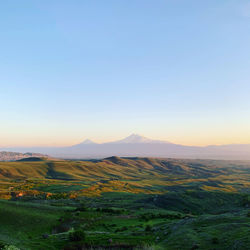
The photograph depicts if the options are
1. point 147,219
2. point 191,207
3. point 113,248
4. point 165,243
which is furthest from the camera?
point 191,207

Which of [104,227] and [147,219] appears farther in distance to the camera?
[147,219]

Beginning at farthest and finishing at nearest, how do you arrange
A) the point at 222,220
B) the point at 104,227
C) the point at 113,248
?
1. the point at 104,227
2. the point at 222,220
3. the point at 113,248

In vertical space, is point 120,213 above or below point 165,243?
below

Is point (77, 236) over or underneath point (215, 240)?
underneath

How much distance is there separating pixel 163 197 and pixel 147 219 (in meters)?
65.6

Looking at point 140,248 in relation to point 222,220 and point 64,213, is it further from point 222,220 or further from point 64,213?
point 64,213

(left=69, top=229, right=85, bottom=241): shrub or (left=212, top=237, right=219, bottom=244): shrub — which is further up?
(left=212, top=237, right=219, bottom=244): shrub

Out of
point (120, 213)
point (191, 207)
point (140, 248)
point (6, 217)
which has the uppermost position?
point (140, 248)

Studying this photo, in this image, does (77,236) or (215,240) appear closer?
(215,240)

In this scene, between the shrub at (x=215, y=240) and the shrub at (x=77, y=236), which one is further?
the shrub at (x=77, y=236)

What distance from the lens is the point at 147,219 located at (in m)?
53.6

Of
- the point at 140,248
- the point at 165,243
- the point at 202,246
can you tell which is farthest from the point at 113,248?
the point at 202,246

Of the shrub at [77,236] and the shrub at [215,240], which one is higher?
the shrub at [215,240]

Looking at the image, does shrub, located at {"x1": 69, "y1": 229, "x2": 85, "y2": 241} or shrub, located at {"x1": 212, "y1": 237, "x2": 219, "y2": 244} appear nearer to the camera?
shrub, located at {"x1": 212, "y1": 237, "x2": 219, "y2": 244}
